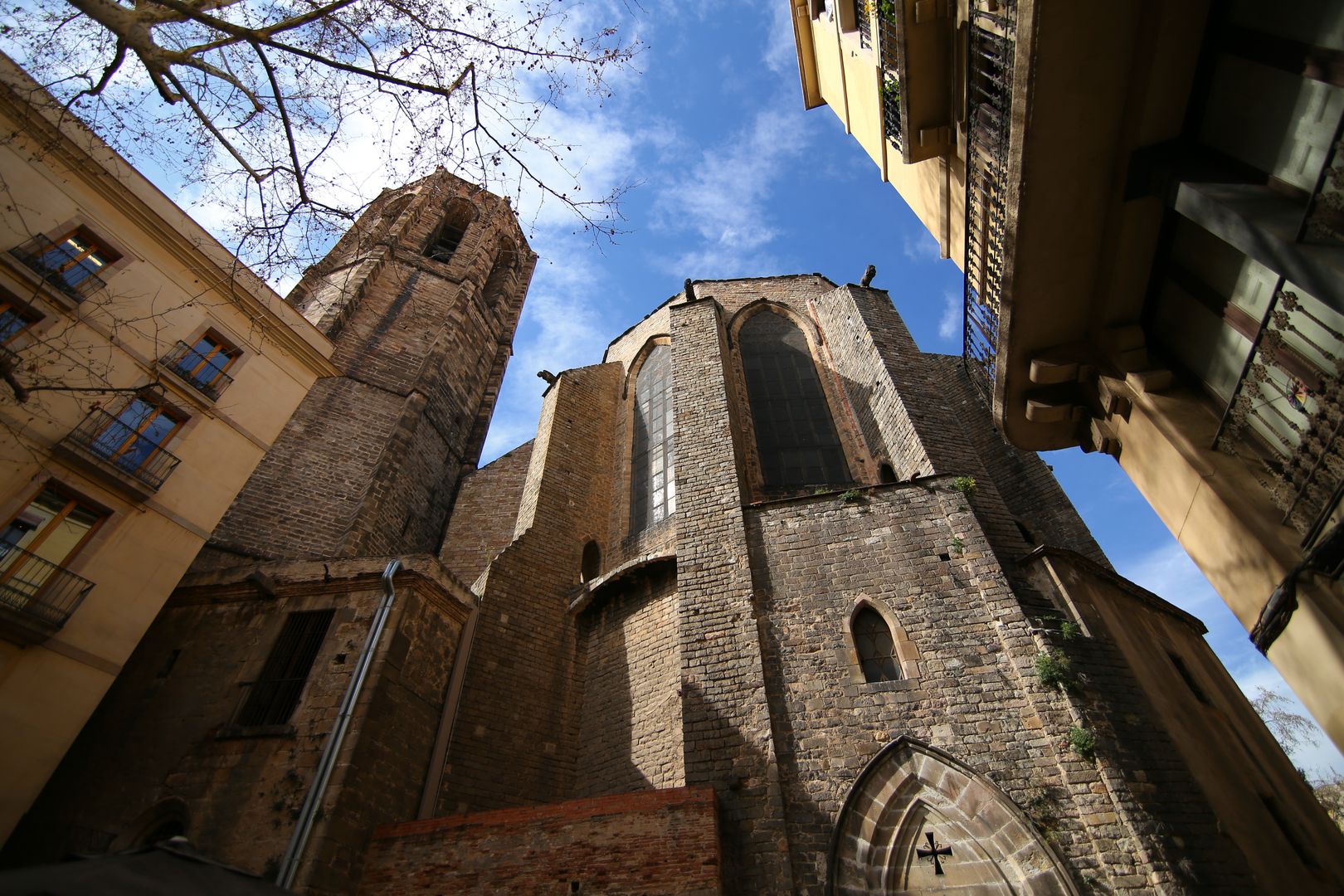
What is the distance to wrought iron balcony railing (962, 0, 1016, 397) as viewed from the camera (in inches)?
199

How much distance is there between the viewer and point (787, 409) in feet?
38.9

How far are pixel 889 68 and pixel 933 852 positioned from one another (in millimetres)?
8114

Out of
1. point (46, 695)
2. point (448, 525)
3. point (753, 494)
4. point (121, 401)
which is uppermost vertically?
point (448, 525)

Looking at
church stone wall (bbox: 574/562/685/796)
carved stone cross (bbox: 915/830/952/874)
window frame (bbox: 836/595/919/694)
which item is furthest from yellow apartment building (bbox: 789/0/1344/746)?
church stone wall (bbox: 574/562/685/796)

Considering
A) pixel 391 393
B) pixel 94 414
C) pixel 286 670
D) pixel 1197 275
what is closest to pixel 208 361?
pixel 94 414

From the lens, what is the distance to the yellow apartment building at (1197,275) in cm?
312

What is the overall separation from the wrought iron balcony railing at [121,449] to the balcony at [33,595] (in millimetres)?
1103

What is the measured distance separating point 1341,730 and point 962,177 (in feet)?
19.4

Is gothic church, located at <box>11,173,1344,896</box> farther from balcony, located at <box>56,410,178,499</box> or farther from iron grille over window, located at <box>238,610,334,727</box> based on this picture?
balcony, located at <box>56,410,178,499</box>

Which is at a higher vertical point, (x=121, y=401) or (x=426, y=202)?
(x=426, y=202)

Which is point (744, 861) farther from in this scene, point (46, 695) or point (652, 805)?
point (46, 695)

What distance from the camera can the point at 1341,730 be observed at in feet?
10.1

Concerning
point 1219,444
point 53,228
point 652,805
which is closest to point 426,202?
point 53,228

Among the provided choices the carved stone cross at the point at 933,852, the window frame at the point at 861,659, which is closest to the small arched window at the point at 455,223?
the window frame at the point at 861,659
